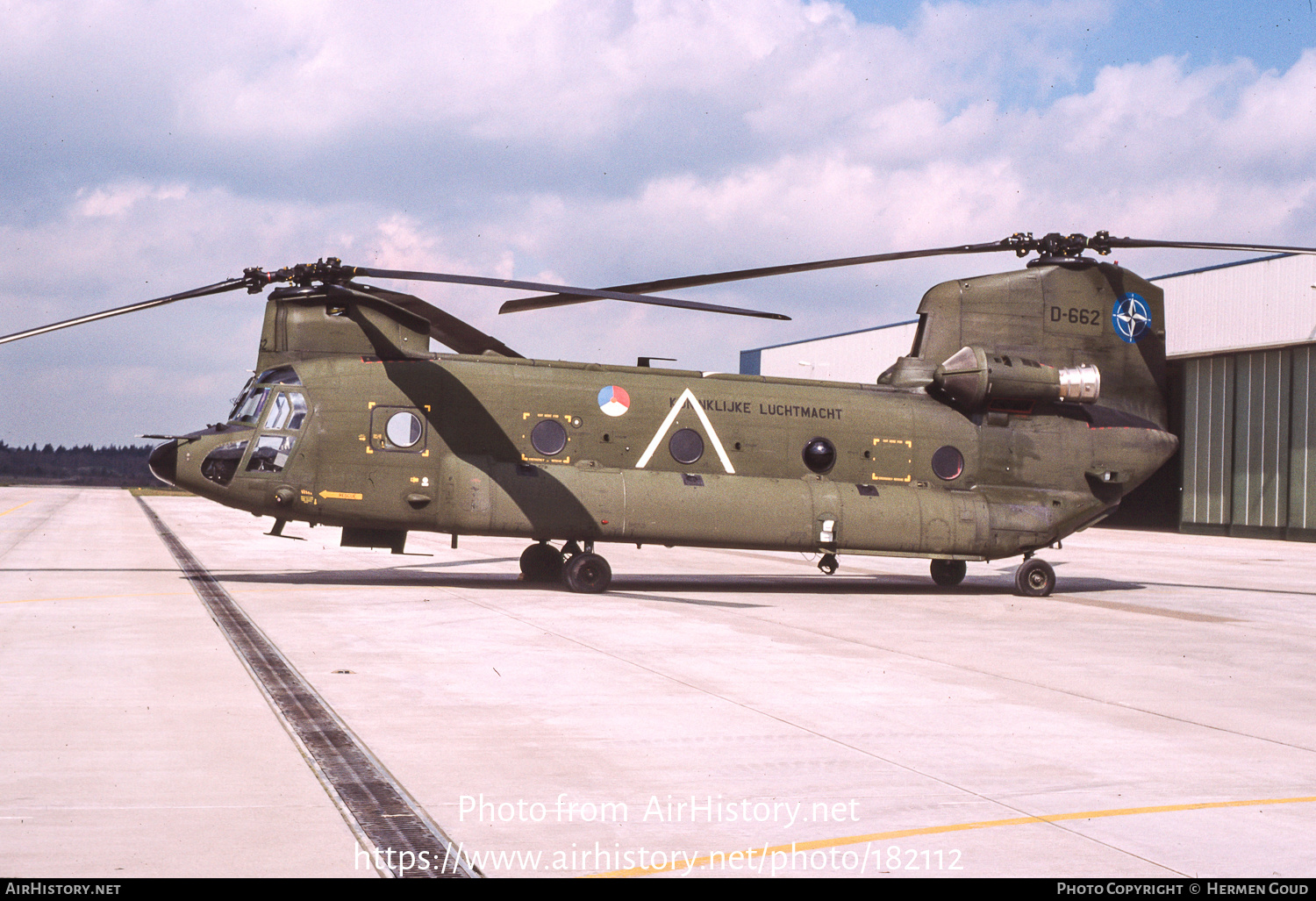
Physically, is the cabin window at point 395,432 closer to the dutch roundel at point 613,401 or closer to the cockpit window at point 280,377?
the cockpit window at point 280,377

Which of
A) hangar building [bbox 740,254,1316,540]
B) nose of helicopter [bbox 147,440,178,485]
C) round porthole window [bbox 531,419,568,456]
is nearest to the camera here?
nose of helicopter [bbox 147,440,178,485]

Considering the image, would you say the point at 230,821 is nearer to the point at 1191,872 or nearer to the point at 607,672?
the point at 1191,872

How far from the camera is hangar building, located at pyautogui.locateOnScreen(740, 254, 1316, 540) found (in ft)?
139

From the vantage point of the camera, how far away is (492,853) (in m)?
5.04

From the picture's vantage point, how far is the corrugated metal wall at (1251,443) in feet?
140

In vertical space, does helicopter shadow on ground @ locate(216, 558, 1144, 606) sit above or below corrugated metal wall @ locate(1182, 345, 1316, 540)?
below

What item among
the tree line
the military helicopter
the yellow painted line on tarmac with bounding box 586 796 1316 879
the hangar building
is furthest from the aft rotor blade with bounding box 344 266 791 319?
the tree line

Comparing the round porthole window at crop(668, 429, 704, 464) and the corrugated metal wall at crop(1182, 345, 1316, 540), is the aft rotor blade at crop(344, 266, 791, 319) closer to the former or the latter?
the round porthole window at crop(668, 429, 704, 464)

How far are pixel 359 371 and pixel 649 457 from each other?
14.7 ft

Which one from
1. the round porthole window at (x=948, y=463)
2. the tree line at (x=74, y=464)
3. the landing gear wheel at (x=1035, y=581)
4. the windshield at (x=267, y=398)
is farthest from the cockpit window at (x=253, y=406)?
the tree line at (x=74, y=464)

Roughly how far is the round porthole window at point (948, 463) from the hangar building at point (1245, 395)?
27.2 meters

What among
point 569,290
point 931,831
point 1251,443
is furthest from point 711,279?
point 1251,443

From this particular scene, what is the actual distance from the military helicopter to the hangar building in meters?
25.4
